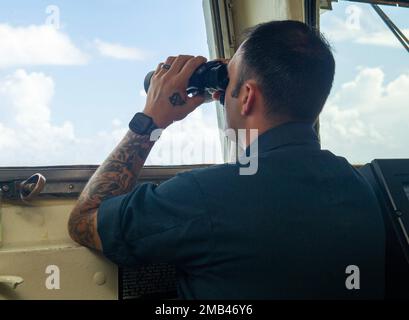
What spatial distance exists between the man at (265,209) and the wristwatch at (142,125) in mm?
77

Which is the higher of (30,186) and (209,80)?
(209,80)

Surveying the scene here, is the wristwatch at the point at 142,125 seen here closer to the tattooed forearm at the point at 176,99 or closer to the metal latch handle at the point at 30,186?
the tattooed forearm at the point at 176,99

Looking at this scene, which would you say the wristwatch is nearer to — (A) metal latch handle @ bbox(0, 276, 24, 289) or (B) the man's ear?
(B) the man's ear

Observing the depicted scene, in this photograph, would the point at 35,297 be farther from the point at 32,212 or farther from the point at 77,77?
the point at 77,77

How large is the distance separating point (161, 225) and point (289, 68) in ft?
1.58

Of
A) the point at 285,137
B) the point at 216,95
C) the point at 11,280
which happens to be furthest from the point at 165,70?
the point at 11,280

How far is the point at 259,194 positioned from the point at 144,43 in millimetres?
863

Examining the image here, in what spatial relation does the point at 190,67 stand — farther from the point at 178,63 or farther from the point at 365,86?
the point at 365,86

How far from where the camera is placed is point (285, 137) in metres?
1.04

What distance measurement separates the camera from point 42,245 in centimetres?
121

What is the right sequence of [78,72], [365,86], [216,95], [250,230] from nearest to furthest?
[250,230]
[216,95]
[78,72]
[365,86]

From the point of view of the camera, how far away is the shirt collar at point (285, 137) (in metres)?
1.04

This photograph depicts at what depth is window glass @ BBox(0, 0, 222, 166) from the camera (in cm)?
137

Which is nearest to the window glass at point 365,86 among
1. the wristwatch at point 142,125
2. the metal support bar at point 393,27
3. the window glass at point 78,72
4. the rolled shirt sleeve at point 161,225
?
the metal support bar at point 393,27
